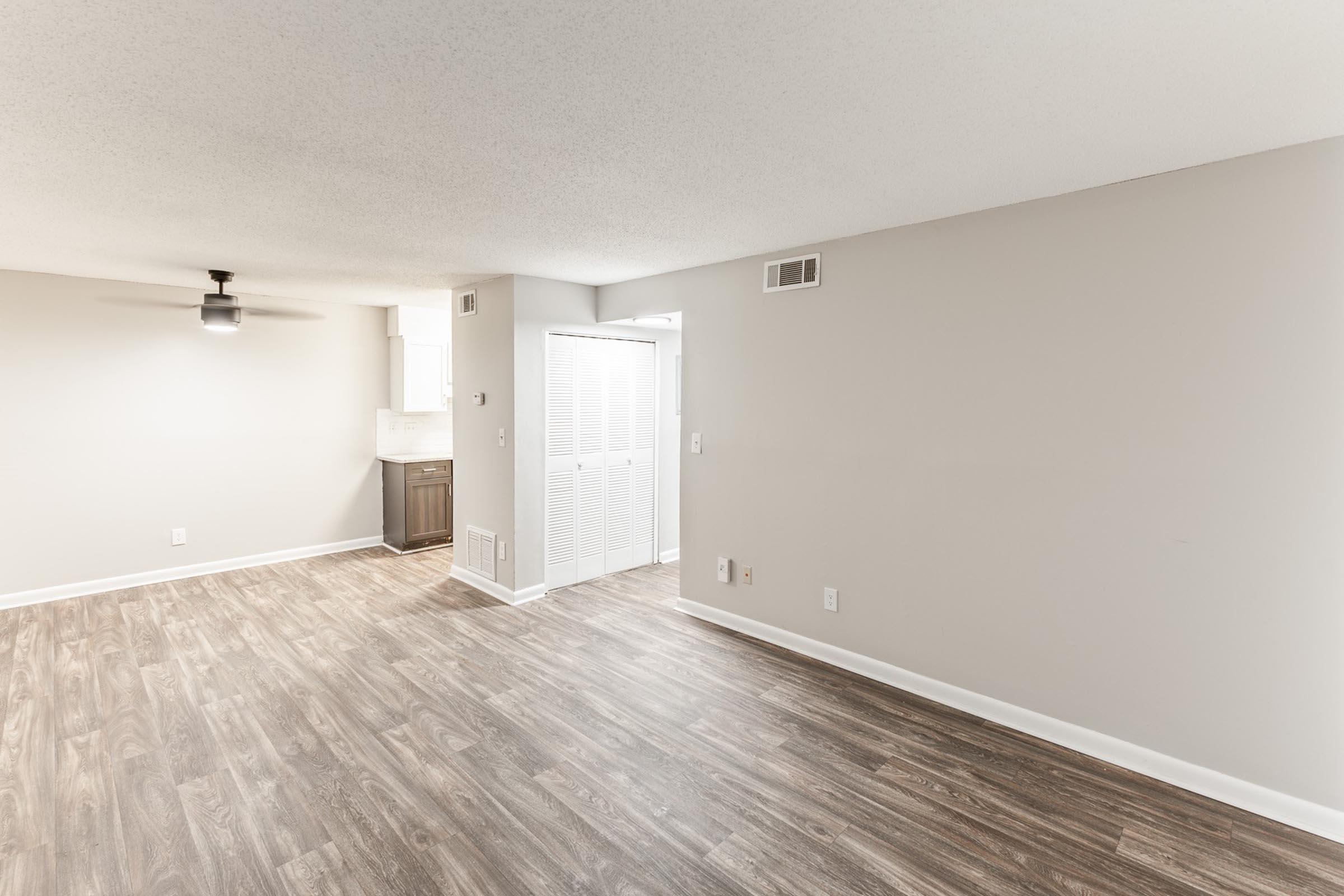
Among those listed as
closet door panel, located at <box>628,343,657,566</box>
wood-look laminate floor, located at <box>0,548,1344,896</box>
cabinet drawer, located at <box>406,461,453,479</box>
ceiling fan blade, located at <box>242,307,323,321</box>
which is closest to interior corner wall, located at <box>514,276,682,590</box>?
closet door panel, located at <box>628,343,657,566</box>

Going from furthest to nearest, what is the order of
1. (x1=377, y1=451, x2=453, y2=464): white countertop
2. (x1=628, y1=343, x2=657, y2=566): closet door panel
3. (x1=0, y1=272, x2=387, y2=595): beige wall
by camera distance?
(x1=377, y1=451, x2=453, y2=464): white countertop < (x1=628, y1=343, x2=657, y2=566): closet door panel < (x1=0, y1=272, x2=387, y2=595): beige wall

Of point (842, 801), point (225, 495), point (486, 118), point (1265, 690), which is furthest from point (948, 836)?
point (225, 495)

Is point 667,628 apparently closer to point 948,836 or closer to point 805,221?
point 948,836

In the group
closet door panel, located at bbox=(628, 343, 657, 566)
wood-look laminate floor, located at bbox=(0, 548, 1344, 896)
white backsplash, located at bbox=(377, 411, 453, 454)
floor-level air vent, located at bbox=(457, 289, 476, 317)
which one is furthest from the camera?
white backsplash, located at bbox=(377, 411, 453, 454)

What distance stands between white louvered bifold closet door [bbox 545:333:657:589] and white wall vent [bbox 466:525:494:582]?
452 mm

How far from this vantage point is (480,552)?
16.8ft

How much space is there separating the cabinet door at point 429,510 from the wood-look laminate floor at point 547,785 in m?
2.17

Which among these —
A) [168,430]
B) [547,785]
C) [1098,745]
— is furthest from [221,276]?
[1098,745]

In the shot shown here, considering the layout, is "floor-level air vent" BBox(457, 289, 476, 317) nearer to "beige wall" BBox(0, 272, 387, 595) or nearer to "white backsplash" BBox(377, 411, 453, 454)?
"white backsplash" BBox(377, 411, 453, 454)

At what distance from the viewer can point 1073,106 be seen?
193 centimetres

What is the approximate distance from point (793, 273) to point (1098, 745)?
9.25 feet

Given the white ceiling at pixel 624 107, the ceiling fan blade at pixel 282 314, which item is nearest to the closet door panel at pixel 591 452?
the white ceiling at pixel 624 107

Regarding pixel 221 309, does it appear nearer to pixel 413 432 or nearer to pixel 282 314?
pixel 282 314

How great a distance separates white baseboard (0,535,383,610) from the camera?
184 inches
